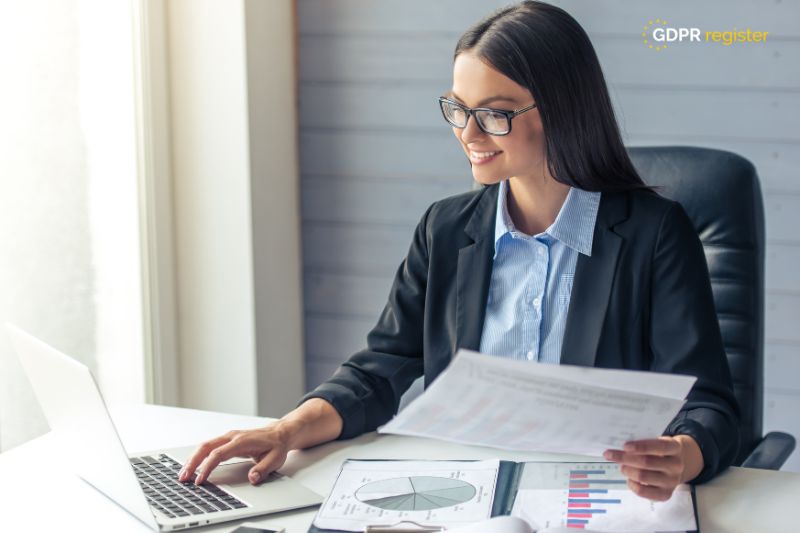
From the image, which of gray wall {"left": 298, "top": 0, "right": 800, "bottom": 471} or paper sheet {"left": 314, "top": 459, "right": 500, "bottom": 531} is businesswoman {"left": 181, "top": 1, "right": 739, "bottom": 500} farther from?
gray wall {"left": 298, "top": 0, "right": 800, "bottom": 471}

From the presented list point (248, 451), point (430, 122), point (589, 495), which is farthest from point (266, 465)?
point (430, 122)

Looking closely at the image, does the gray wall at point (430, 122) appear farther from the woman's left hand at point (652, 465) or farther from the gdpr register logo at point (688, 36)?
the woman's left hand at point (652, 465)

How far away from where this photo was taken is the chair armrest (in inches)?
62.0

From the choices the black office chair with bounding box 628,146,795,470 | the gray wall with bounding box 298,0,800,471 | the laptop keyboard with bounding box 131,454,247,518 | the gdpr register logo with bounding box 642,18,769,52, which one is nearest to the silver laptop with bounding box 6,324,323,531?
the laptop keyboard with bounding box 131,454,247,518

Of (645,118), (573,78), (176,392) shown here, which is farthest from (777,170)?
(176,392)

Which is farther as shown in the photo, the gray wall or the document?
the gray wall

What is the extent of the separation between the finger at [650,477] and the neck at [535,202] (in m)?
0.56

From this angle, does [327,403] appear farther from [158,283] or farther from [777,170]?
[777,170]

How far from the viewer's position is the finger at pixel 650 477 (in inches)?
45.1

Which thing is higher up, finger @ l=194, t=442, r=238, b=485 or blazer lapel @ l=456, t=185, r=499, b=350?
blazer lapel @ l=456, t=185, r=499, b=350

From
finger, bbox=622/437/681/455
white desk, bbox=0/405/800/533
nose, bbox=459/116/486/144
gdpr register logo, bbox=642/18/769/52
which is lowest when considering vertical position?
white desk, bbox=0/405/800/533

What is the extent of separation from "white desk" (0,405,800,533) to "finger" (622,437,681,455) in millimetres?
102

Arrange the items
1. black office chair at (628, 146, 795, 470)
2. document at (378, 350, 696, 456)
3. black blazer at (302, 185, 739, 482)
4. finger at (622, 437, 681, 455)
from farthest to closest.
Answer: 1. black office chair at (628, 146, 795, 470)
2. black blazer at (302, 185, 739, 482)
3. finger at (622, 437, 681, 455)
4. document at (378, 350, 696, 456)

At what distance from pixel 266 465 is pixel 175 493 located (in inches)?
5.0
